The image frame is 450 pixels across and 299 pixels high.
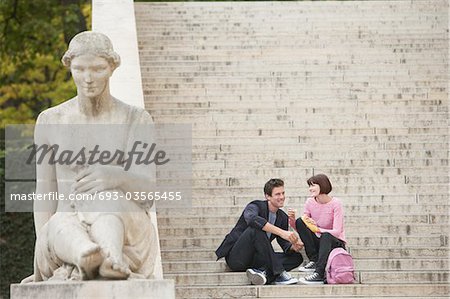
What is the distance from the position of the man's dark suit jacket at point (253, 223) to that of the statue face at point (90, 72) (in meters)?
3.98

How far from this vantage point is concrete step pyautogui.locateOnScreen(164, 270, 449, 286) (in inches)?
→ 475

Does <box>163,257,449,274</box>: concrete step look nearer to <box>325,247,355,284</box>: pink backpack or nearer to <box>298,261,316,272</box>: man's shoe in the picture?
<box>298,261,316,272</box>: man's shoe

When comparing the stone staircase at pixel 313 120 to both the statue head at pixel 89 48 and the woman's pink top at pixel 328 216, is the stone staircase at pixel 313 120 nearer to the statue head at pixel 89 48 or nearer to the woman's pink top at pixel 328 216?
the woman's pink top at pixel 328 216

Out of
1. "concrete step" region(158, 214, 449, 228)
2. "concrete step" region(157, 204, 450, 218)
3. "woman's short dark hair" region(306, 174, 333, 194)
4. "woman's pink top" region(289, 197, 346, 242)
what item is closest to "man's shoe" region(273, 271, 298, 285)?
"woman's pink top" region(289, 197, 346, 242)

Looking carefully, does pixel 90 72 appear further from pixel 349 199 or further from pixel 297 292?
pixel 349 199

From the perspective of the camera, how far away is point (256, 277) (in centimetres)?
1186

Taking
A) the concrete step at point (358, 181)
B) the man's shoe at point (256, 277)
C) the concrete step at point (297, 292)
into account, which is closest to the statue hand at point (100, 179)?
the concrete step at point (297, 292)

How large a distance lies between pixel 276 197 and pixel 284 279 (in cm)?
77

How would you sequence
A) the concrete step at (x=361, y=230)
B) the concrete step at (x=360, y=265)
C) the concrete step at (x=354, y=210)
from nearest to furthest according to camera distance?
the concrete step at (x=360, y=265), the concrete step at (x=361, y=230), the concrete step at (x=354, y=210)

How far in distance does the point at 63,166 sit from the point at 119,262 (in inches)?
34.1

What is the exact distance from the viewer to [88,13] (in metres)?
23.5

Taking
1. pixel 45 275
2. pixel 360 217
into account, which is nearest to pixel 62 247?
pixel 45 275

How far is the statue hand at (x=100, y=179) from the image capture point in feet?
26.6

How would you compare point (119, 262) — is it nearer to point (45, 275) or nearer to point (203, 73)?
point (45, 275)
